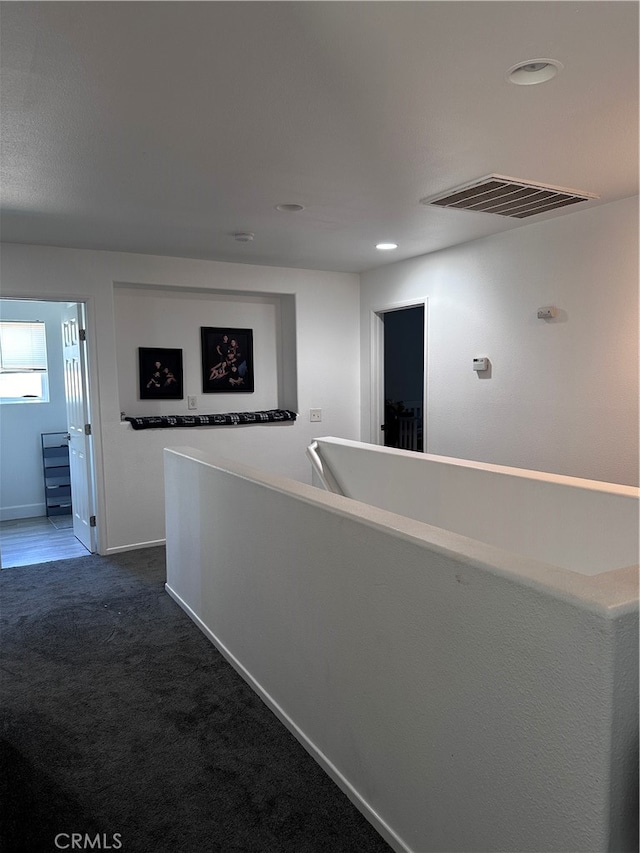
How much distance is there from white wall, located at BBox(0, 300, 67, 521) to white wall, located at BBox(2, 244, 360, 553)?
1.58 m

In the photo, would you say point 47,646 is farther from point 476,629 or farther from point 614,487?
point 614,487

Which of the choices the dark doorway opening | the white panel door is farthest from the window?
the dark doorway opening

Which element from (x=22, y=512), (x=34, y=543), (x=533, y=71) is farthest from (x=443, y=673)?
→ (x=22, y=512)

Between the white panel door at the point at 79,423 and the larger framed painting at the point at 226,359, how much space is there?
3.43 ft

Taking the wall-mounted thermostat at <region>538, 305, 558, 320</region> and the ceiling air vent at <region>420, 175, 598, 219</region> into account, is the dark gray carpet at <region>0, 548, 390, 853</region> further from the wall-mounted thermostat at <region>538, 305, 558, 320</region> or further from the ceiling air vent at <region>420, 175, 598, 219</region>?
the wall-mounted thermostat at <region>538, 305, 558, 320</region>

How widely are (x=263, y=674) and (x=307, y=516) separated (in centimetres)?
87

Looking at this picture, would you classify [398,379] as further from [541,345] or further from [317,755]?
[317,755]

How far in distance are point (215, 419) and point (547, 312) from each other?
2.75 meters

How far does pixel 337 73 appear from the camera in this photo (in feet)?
6.20

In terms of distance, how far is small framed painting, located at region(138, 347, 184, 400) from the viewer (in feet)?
16.4

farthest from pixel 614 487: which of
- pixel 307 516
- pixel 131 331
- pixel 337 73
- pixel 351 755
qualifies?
pixel 131 331

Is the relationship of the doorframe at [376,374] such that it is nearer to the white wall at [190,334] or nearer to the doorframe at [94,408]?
the white wall at [190,334]

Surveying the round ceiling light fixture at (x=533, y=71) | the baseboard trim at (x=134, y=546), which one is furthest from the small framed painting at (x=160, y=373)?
the round ceiling light fixture at (x=533, y=71)

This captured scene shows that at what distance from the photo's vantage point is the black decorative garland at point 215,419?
15.6 feet
